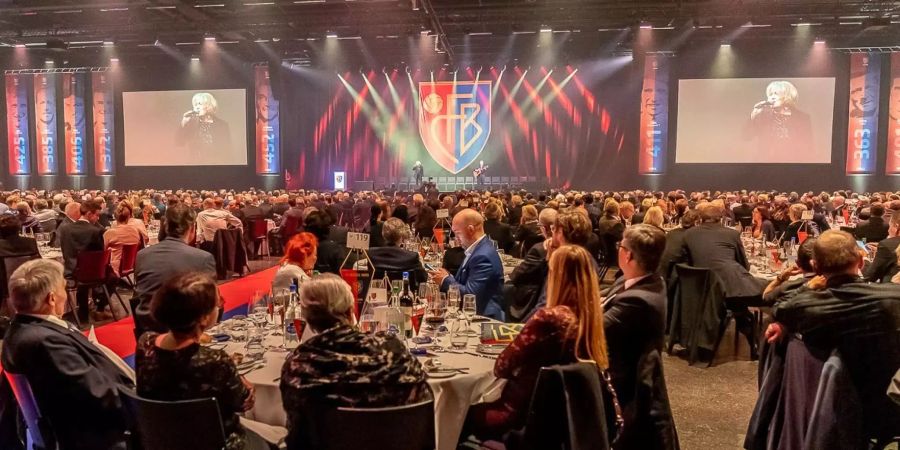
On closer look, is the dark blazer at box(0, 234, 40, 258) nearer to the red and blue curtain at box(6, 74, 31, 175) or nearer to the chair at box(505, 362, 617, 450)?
the chair at box(505, 362, 617, 450)

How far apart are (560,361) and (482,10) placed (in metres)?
17.2

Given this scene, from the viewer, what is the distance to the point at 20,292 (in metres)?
2.46

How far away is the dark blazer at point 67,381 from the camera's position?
2.37 metres

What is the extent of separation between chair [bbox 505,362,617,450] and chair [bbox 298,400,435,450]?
43cm

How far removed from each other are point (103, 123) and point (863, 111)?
24.8 meters

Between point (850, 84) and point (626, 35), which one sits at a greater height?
point (626, 35)

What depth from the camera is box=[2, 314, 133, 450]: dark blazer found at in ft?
7.78

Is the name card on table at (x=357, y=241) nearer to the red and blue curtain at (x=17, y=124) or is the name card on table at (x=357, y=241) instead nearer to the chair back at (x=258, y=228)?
the chair back at (x=258, y=228)

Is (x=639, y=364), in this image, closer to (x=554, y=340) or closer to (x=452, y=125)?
(x=554, y=340)

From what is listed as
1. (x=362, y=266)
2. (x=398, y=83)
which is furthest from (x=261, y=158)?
(x=362, y=266)

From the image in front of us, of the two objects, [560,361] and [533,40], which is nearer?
[560,361]

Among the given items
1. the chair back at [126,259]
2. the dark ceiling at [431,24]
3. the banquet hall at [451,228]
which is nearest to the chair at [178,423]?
the banquet hall at [451,228]

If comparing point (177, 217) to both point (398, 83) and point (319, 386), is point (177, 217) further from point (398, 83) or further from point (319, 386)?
point (398, 83)

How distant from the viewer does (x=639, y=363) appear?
2.81 m
